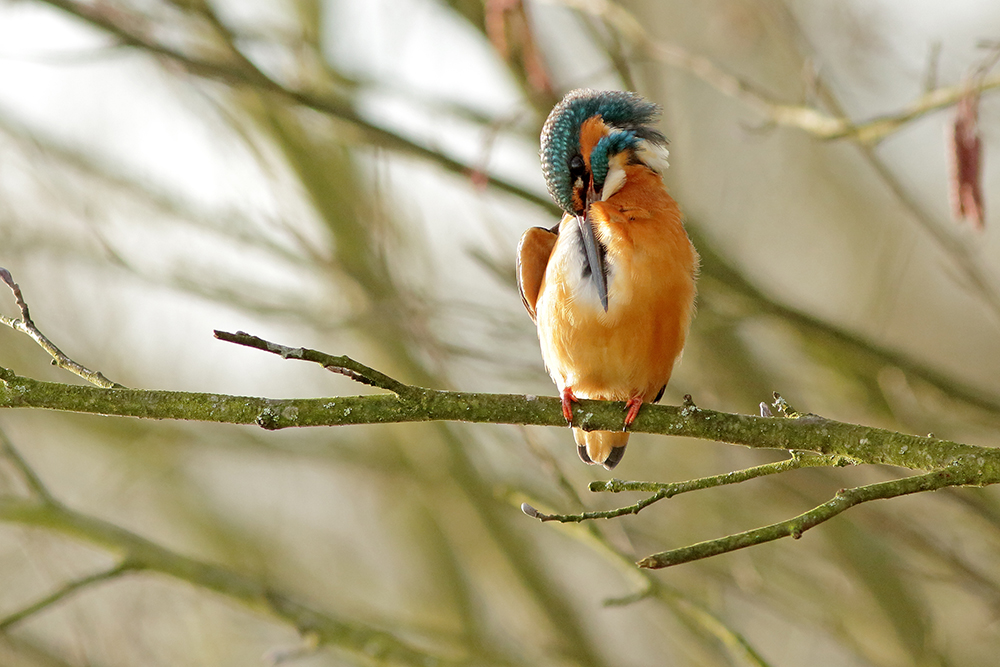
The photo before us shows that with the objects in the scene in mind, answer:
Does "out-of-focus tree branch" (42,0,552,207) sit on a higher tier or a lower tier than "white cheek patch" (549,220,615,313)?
higher

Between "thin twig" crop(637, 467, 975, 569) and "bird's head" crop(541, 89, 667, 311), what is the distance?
163 cm

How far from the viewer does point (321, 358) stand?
236 centimetres

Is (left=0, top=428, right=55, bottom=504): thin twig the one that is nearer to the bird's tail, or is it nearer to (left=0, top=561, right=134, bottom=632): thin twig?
(left=0, top=561, right=134, bottom=632): thin twig

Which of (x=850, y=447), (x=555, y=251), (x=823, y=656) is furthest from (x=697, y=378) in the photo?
(x=823, y=656)

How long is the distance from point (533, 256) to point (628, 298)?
2.27 feet

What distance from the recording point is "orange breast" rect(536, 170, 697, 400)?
3.74m

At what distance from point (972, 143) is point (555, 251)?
1661 millimetres

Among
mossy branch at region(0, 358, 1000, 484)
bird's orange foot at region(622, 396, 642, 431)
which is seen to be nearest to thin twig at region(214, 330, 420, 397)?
mossy branch at region(0, 358, 1000, 484)

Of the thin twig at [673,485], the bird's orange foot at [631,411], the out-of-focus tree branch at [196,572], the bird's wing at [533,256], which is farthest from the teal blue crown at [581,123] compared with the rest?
the out-of-focus tree branch at [196,572]

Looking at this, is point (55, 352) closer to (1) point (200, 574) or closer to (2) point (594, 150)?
(1) point (200, 574)

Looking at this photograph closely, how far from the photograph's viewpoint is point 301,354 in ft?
7.80

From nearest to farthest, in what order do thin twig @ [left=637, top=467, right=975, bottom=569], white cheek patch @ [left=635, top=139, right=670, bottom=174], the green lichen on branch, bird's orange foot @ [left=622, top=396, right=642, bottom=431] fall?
thin twig @ [left=637, top=467, right=975, bottom=569]
the green lichen on branch
bird's orange foot @ [left=622, top=396, right=642, bottom=431]
white cheek patch @ [left=635, top=139, right=670, bottom=174]

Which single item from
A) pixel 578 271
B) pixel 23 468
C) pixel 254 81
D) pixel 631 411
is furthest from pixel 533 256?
pixel 23 468

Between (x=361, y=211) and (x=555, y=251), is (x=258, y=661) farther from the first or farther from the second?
(x=555, y=251)
